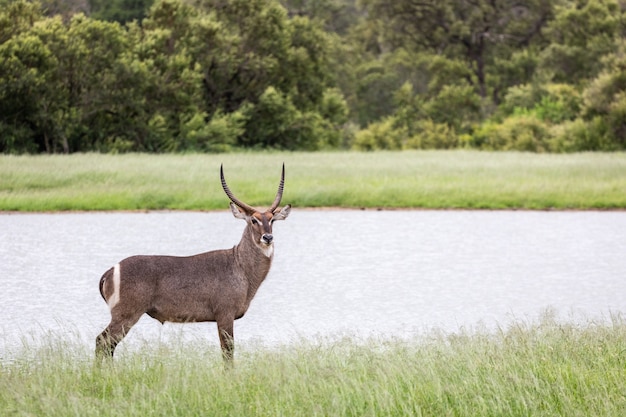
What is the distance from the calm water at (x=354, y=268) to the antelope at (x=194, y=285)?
0.69 metres

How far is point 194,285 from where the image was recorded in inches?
281

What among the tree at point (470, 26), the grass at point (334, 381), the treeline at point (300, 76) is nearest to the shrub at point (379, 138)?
the treeline at point (300, 76)

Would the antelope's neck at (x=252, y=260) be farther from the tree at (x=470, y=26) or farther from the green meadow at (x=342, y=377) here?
the tree at (x=470, y=26)

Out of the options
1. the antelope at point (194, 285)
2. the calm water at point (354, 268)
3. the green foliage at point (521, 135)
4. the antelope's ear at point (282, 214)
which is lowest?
the green foliage at point (521, 135)

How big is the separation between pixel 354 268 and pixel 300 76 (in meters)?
28.9

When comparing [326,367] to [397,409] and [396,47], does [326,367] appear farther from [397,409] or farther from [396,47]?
[396,47]

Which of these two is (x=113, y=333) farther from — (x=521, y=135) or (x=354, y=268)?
(x=521, y=135)

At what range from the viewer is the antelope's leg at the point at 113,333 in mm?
6961

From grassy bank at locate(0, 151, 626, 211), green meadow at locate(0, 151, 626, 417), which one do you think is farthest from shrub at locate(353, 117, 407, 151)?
green meadow at locate(0, 151, 626, 417)

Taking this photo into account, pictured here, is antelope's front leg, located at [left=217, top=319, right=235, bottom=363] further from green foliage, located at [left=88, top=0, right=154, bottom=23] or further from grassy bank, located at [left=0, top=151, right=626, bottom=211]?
green foliage, located at [left=88, top=0, right=154, bottom=23]

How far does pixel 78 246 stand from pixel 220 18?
86.5 feet

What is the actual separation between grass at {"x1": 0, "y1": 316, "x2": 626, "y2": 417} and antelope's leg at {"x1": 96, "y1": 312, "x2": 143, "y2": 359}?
12cm

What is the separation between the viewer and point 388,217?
66.5ft

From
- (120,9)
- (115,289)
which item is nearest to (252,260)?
(115,289)
